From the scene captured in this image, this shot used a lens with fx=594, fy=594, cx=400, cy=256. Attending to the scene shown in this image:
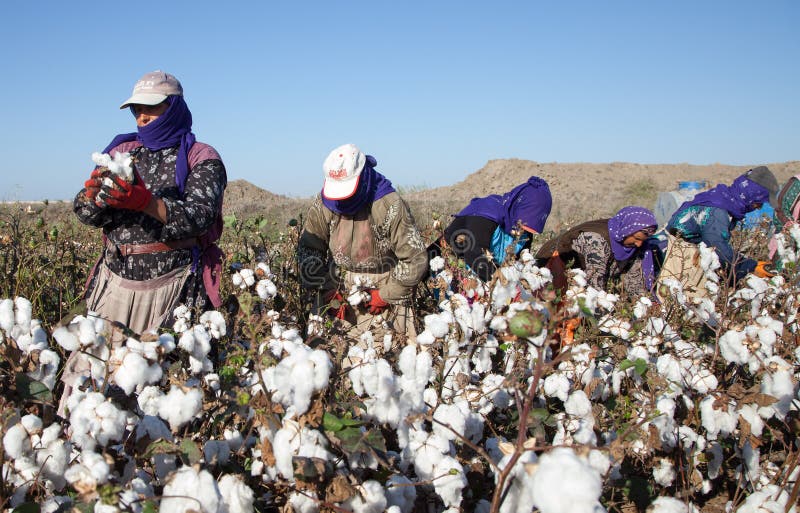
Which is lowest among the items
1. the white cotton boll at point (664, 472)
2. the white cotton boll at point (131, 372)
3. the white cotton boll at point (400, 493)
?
the white cotton boll at point (664, 472)

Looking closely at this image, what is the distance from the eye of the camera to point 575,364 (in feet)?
6.63

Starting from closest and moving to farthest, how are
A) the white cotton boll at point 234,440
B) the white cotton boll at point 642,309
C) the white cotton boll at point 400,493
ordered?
the white cotton boll at point 400,493
the white cotton boll at point 234,440
the white cotton boll at point 642,309

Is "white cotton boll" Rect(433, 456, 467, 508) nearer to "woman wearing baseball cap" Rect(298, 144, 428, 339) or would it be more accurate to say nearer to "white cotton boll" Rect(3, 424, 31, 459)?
"white cotton boll" Rect(3, 424, 31, 459)

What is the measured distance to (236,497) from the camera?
1.19 meters

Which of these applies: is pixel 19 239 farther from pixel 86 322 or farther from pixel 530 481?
pixel 530 481

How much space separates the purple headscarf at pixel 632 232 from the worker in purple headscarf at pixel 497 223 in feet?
1.83

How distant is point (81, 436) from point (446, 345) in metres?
1.08

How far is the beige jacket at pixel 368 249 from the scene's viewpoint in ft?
9.46

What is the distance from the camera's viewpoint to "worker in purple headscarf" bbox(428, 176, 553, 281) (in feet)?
11.8

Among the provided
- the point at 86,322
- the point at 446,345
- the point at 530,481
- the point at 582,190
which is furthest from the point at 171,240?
the point at 582,190

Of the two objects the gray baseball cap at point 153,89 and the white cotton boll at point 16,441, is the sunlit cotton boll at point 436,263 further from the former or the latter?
the white cotton boll at point 16,441

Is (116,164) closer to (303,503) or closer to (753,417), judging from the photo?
(303,503)

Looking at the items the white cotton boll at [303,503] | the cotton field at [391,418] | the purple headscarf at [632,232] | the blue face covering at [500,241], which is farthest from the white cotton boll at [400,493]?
the purple headscarf at [632,232]

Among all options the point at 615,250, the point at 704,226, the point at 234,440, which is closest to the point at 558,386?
the point at 234,440
